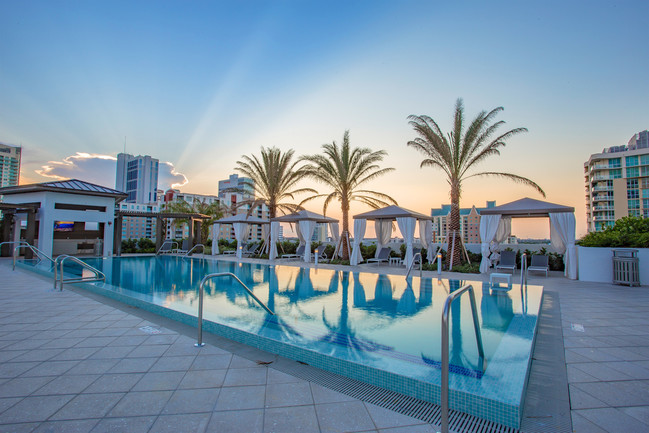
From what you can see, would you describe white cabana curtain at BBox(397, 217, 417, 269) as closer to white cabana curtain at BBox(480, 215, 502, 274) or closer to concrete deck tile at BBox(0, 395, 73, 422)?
white cabana curtain at BBox(480, 215, 502, 274)

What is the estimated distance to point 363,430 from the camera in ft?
6.81

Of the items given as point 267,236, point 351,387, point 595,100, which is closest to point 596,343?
point 351,387

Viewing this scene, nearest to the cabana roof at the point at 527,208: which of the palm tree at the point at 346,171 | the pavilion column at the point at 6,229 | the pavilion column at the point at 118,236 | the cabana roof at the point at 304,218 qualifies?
the palm tree at the point at 346,171

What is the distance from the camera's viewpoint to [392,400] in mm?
2568

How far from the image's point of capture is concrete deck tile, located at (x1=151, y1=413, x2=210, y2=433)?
2066mm

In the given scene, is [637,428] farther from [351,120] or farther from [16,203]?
[16,203]

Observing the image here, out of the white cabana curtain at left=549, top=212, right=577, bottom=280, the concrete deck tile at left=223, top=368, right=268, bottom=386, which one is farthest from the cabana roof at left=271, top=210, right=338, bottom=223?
the concrete deck tile at left=223, top=368, right=268, bottom=386

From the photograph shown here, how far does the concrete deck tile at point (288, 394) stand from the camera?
2.45 m

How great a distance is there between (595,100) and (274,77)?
506 inches

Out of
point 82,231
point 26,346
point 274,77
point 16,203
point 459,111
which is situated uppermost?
point 274,77

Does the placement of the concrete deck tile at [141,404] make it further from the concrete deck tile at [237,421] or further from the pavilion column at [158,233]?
the pavilion column at [158,233]

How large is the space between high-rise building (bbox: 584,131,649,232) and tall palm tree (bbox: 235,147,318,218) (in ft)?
206

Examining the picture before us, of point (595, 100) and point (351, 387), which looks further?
point (595, 100)

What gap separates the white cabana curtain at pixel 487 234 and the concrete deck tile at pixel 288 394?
34.9ft
